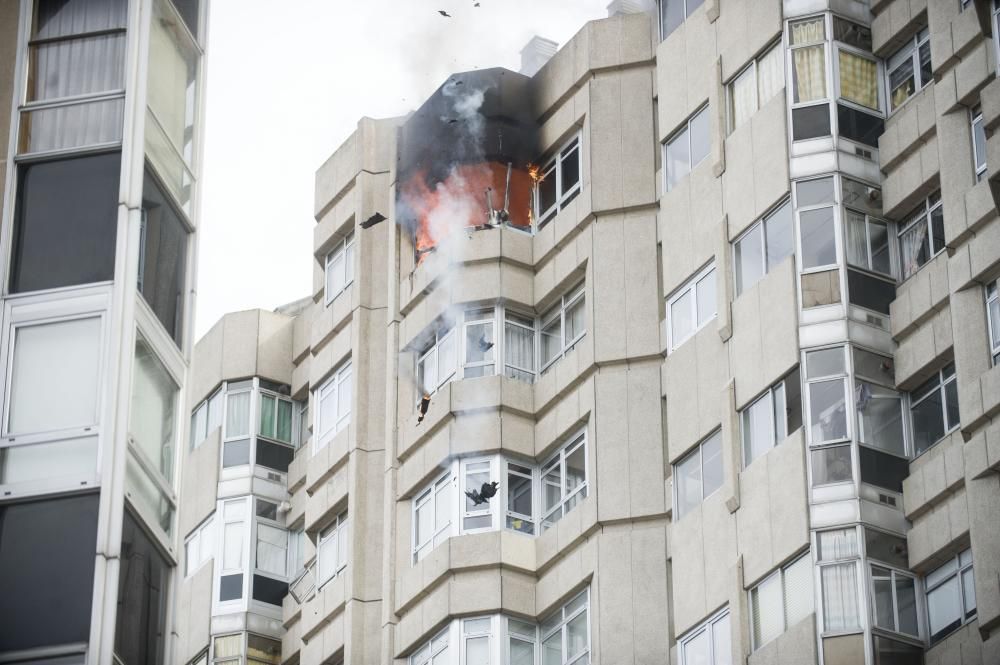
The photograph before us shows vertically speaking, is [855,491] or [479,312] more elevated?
[479,312]

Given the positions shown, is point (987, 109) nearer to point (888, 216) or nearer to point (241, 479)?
point (888, 216)

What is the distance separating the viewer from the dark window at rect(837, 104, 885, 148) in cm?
4219

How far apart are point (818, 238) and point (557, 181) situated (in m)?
9.92

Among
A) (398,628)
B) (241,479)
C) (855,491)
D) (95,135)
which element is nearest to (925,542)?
(855,491)

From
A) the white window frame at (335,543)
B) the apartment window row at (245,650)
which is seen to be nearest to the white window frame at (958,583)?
the white window frame at (335,543)

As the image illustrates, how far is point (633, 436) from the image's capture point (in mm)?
44406

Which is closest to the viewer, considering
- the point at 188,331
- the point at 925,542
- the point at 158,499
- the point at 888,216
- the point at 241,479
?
the point at 158,499

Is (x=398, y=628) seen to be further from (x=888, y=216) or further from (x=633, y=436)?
(x=888, y=216)

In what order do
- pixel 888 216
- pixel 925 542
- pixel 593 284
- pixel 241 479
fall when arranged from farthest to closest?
pixel 241 479 < pixel 593 284 < pixel 888 216 < pixel 925 542

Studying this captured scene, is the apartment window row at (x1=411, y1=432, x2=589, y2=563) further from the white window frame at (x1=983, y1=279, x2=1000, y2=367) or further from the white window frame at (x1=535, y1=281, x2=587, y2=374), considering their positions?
the white window frame at (x1=983, y1=279, x2=1000, y2=367)

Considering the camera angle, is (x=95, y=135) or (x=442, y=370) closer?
(x=95, y=135)

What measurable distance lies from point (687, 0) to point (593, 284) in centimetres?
679

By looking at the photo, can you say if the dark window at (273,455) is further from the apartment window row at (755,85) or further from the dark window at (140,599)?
the dark window at (140,599)

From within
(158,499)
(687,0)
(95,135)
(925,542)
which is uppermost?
(687,0)
